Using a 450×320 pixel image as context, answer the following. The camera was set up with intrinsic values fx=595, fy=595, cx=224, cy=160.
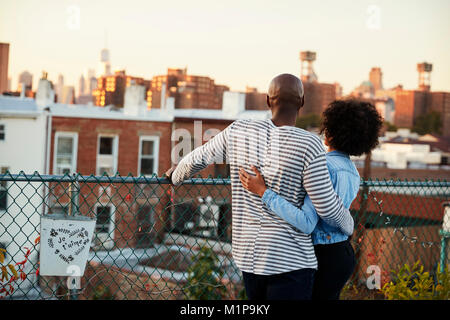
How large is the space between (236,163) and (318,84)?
76842 millimetres

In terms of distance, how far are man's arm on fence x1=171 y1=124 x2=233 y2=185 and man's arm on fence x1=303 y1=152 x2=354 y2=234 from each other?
40cm

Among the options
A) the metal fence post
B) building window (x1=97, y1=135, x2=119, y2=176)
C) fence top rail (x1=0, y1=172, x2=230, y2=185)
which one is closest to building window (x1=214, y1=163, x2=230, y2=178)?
fence top rail (x1=0, y1=172, x2=230, y2=185)

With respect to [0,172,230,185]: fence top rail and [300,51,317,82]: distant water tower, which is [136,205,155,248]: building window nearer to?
[0,172,230,185]: fence top rail

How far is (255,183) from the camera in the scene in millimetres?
2412

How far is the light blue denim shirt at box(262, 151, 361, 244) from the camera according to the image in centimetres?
236

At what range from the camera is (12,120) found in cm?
2416

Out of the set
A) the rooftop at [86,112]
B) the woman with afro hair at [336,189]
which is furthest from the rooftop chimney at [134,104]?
the woman with afro hair at [336,189]

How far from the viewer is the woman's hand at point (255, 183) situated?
239cm

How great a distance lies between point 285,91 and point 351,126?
446 millimetres

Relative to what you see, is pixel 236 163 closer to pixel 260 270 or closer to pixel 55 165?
pixel 260 270

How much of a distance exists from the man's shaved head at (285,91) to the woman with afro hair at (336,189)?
31cm

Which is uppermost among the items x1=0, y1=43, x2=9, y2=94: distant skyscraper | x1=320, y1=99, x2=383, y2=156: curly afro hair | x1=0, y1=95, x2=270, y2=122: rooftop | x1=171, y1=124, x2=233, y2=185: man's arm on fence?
x1=0, y1=43, x2=9, y2=94: distant skyscraper

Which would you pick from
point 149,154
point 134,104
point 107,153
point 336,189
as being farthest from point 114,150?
point 336,189

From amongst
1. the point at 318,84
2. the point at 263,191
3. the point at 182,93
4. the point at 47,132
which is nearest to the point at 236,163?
the point at 263,191
